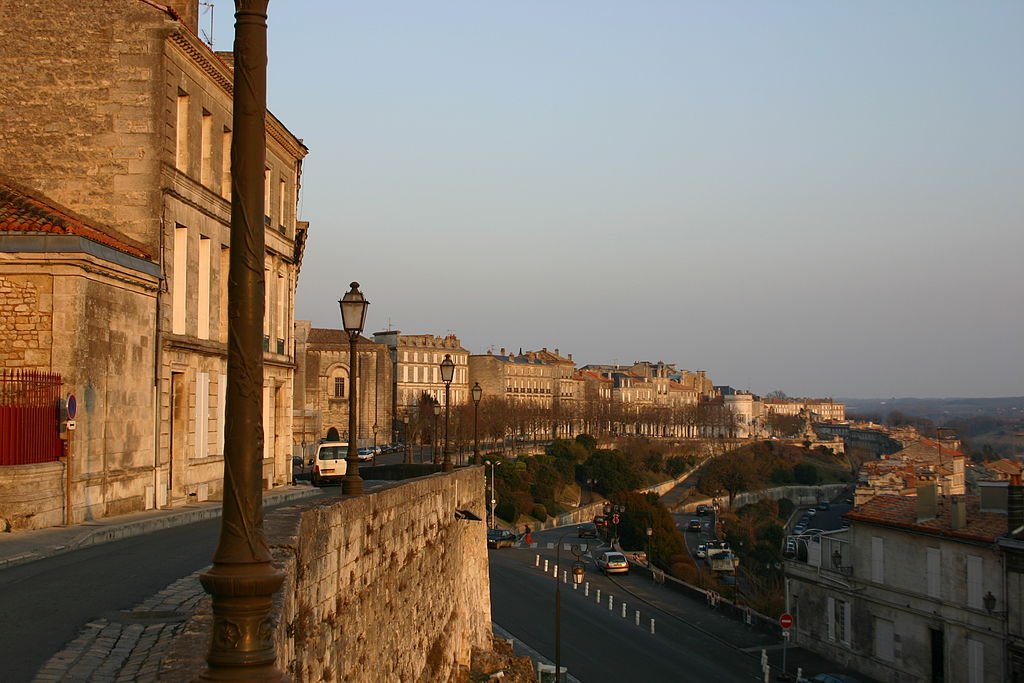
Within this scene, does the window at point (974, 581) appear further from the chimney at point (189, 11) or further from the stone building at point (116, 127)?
the chimney at point (189, 11)

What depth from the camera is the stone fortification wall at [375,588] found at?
8.10 metres

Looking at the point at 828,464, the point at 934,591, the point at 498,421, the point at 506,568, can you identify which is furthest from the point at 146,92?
the point at 828,464

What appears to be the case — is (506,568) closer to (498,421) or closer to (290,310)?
(290,310)

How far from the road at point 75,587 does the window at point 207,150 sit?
10.6m

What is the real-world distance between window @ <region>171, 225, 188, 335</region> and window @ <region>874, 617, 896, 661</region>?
24.2 m

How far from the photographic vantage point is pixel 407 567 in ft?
45.0

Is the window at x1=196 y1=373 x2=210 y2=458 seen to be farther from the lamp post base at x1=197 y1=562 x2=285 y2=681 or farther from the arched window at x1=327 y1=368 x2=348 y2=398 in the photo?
the arched window at x1=327 y1=368 x2=348 y2=398

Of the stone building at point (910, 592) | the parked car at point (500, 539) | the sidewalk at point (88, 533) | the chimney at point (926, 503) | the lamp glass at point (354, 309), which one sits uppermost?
the lamp glass at point (354, 309)

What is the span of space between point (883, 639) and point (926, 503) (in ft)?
15.2

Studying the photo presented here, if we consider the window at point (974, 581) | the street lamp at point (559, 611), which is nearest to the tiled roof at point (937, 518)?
the window at point (974, 581)

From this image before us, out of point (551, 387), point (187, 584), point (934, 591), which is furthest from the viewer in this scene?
point (551, 387)

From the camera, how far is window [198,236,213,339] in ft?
78.5

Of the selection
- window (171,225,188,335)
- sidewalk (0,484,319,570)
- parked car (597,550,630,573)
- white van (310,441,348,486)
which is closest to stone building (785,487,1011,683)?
parked car (597,550,630,573)

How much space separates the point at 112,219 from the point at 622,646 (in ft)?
71.5
